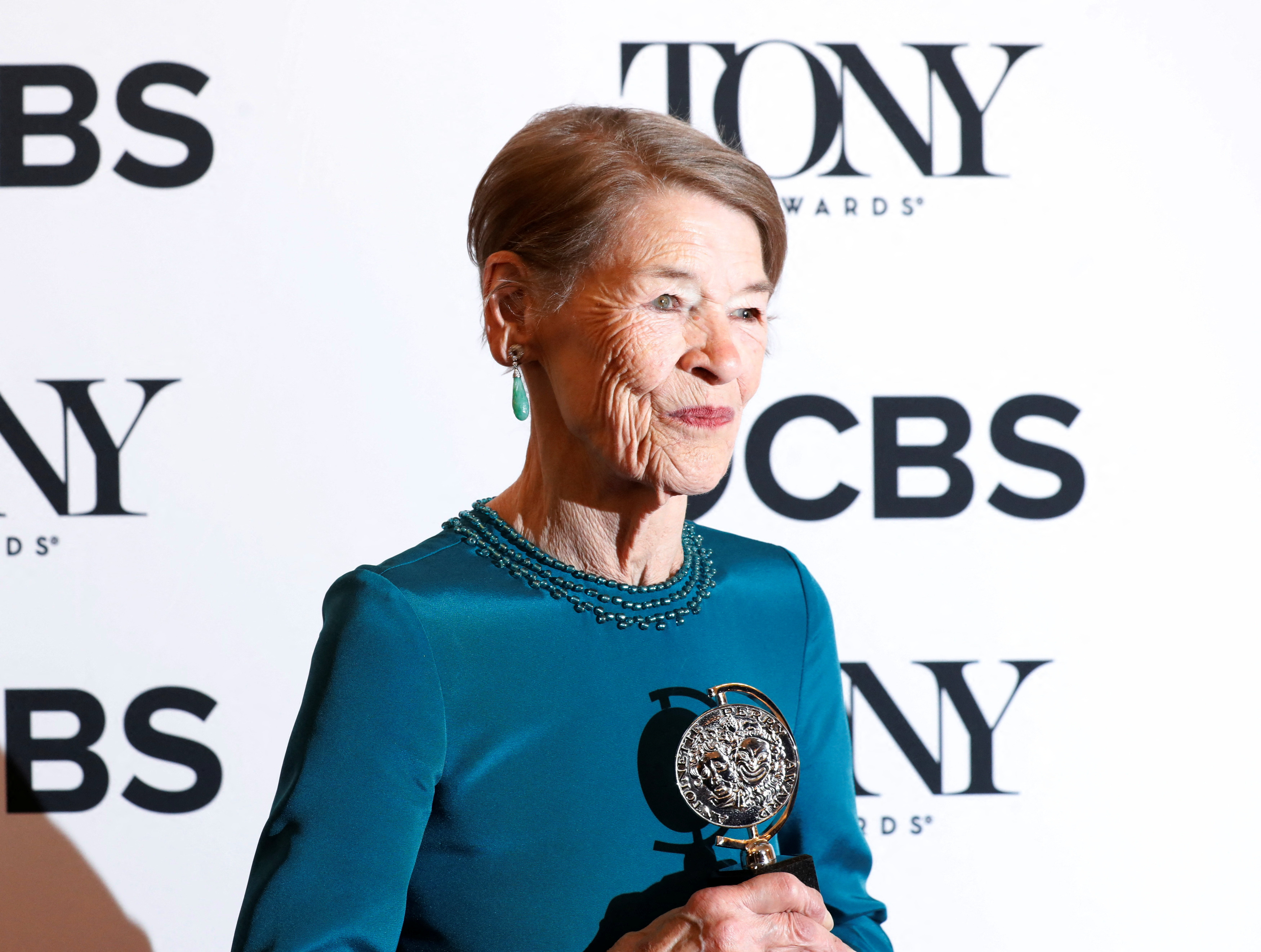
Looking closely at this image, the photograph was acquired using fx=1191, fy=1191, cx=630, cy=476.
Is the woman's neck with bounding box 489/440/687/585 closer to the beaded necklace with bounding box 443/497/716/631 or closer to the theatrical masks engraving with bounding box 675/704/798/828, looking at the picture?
the beaded necklace with bounding box 443/497/716/631

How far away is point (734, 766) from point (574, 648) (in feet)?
0.55

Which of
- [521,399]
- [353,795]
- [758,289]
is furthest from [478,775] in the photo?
[758,289]

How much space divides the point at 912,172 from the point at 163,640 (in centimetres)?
127

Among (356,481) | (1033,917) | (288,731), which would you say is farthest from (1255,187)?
(288,731)

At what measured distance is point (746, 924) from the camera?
0.87 meters

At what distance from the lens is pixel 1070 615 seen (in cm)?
176

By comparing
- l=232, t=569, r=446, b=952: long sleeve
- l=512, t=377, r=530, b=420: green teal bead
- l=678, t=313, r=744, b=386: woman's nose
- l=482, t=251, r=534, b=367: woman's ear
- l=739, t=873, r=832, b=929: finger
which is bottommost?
l=739, t=873, r=832, b=929: finger

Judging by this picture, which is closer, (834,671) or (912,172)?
(834,671)

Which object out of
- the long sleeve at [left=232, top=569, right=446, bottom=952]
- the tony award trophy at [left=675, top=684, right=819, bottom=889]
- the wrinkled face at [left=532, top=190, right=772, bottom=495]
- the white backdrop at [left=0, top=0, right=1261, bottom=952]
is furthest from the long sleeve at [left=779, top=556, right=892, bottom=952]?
the white backdrop at [left=0, top=0, right=1261, bottom=952]

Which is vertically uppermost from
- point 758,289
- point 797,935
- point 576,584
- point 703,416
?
point 758,289

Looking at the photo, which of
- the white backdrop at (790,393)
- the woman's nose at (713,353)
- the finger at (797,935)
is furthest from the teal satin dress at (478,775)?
the white backdrop at (790,393)

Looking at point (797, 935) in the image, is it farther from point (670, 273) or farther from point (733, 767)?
point (670, 273)

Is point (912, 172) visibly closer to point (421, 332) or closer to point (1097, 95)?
point (1097, 95)

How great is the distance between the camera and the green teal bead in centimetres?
108
